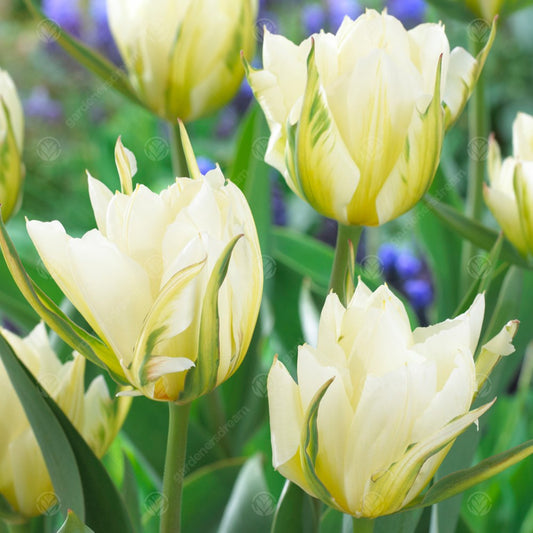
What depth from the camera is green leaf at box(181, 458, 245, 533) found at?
0.45 m

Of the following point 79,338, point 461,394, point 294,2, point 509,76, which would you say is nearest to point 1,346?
point 79,338

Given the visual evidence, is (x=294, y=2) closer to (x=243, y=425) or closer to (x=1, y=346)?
(x=243, y=425)

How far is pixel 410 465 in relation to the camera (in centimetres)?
26

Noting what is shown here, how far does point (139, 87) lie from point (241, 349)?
0.74ft

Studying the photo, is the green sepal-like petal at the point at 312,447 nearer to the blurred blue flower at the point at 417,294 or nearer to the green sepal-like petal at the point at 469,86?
the green sepal-like petal at the point at 469,86

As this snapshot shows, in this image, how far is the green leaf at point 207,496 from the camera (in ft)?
1.49

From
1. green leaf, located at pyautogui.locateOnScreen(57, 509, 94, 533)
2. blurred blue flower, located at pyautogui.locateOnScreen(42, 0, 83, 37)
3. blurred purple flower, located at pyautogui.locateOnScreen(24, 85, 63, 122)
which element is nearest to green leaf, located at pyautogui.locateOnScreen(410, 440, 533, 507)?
green leaf, located at pyautogui.locateOnScreen(57, 509, 94, 533)

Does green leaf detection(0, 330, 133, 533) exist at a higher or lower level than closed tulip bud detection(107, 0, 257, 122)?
lower

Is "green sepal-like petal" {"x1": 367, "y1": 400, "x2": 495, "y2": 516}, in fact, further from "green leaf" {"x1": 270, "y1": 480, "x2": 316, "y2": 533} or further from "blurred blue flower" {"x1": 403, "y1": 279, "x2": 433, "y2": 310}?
"blurred blue flower" {"x1": 403, "y1": 279, "x2": 433, "y2": 310}

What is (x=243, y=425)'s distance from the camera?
57 centimetres

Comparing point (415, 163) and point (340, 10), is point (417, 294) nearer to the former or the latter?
point (415, 163)

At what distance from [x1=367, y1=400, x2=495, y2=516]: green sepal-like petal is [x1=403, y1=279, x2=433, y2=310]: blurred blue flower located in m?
0.69

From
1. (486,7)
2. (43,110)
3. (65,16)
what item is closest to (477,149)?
(486,7)

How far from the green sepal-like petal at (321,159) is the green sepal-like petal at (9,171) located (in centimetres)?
15
